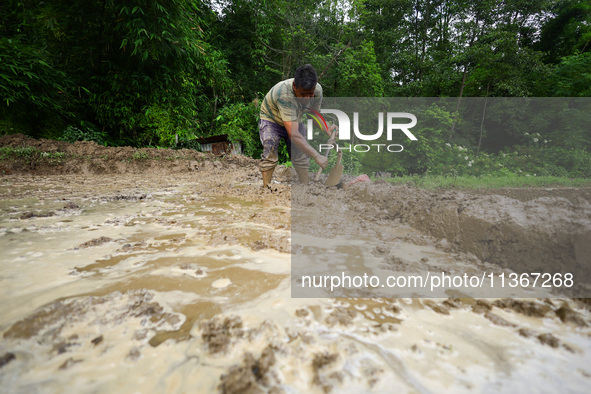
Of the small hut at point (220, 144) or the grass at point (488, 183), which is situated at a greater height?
the small hut at point (220, 144)

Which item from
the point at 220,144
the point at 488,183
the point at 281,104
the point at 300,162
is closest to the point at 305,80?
the point at 281,104

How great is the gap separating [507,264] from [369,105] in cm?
946

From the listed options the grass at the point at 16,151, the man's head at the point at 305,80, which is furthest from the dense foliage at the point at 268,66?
the man's head at the point at 305,80

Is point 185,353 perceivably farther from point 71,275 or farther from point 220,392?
point 71,275

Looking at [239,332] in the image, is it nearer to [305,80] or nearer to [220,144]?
[305,80]

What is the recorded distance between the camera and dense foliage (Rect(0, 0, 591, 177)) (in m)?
5.98

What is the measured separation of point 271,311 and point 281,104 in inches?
110

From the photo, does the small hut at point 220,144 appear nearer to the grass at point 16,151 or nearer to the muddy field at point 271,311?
the grass at point 16,151

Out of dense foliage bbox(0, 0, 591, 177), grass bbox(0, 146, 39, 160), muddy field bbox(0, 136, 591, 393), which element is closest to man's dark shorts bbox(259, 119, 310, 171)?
muddy field bbox(0, 136, 591, 393)

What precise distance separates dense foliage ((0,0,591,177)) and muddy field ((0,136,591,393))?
5.49 meters

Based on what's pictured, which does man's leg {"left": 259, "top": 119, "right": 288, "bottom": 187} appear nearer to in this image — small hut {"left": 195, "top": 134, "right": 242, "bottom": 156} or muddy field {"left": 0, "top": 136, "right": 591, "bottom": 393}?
muddy field {"left": 0, "top": 136, "right": 591, "bottom": 393}

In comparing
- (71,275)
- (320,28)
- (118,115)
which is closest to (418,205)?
(71,275)

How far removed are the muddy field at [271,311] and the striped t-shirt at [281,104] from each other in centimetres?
163

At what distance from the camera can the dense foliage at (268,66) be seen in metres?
5.98
